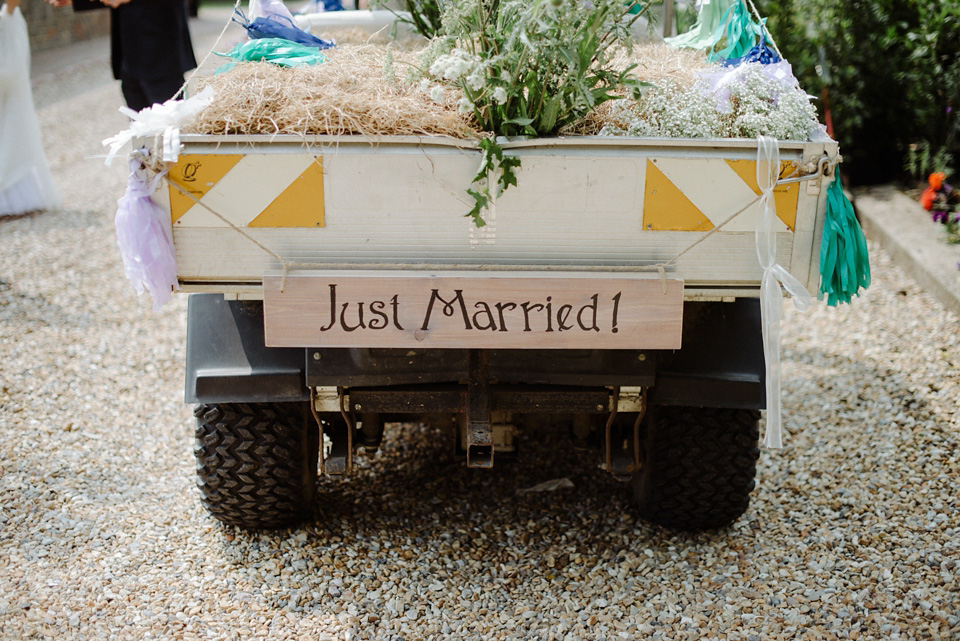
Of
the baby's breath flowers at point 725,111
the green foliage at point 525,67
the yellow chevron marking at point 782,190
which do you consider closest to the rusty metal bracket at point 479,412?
the green foliage at point 525,67

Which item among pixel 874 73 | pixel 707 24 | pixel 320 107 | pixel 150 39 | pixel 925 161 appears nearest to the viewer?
pixel 320 107

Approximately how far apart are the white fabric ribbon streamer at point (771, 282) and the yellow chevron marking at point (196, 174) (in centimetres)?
131

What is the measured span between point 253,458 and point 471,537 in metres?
0.78

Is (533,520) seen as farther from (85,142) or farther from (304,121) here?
(85,142)

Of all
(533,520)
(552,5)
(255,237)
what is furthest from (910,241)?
(255,237)

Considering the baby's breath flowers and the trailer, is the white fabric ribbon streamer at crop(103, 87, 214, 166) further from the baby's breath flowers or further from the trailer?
the baby's breath flowers

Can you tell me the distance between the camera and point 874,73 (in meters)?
6.45

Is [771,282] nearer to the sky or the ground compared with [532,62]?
nearer to the ground

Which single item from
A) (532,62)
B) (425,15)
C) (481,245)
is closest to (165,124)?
(481,245)

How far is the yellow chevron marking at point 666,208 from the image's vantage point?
7.67 feet

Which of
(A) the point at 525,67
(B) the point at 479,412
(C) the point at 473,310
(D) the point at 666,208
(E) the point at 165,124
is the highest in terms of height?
(A) the point at 525,67

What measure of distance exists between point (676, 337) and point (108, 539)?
1.97 meters

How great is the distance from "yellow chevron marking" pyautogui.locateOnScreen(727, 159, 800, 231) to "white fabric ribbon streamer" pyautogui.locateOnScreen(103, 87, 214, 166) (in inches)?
54.2

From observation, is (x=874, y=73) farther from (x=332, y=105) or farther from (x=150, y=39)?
(x=332, y=105)
